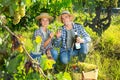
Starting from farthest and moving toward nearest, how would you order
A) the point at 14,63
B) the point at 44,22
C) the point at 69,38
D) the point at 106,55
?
the point at 106,55, the point at 69,38, the point at 44,22, the point at 14,63

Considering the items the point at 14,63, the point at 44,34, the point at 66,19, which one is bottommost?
the point at 44,34

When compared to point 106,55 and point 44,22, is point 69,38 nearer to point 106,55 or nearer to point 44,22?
point 44,22

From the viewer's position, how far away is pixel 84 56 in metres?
5.36

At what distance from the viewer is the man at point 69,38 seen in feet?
16.7

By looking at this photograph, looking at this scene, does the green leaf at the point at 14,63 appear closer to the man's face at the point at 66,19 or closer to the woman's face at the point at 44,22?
the woman's face at the point at 44,22

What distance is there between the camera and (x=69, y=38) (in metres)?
5.18

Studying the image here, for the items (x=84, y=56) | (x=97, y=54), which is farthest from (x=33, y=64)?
(x=97, y=54)

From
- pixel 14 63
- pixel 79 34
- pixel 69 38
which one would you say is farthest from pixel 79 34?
pixel 14 63

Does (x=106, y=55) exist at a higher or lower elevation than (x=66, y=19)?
lower

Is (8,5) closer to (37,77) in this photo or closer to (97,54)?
(37,77)

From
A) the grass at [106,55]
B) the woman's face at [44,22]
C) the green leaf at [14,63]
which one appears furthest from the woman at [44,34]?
the green leaf at [14,63]

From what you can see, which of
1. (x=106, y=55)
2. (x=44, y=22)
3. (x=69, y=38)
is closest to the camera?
(x=44, y=22)

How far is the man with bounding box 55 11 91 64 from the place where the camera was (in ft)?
16.7

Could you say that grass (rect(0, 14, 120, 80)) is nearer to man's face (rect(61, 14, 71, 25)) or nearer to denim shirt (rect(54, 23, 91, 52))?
denim shirt (rect(54, 23, 91, 52))
